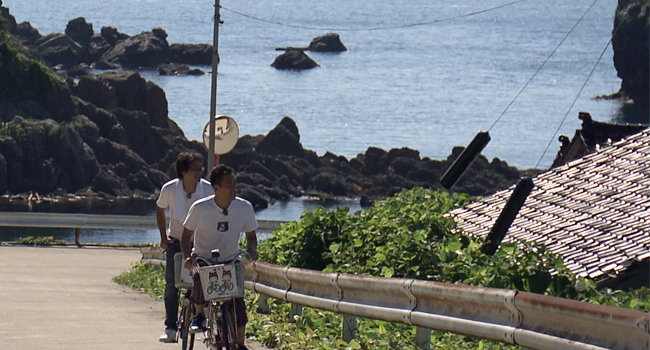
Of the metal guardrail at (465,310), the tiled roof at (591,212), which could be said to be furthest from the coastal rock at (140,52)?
the metal guardrail at (465,310)

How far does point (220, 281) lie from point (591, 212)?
6970mm

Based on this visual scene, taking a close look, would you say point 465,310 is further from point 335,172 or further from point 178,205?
point 335,172

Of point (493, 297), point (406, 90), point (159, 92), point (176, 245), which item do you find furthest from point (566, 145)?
point (406, 90)

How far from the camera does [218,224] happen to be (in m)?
7.91

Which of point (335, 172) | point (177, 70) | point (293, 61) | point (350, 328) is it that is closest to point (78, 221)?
point (350, 328)

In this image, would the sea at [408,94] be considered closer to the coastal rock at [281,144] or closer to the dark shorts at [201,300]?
the coastal rock at [281,144]

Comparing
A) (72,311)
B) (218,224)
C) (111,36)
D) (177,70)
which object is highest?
(218,224)

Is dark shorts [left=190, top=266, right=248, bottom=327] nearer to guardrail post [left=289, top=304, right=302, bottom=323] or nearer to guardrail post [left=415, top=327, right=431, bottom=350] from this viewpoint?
guardrail post [left=415, top=327, right=431, bottom=350]

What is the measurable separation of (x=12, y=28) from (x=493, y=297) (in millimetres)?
116969

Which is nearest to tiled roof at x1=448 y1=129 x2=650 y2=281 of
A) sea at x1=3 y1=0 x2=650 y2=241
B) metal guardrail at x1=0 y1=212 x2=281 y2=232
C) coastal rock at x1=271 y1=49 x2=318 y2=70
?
metal guardrail at x1=0 y1=212 x2=281 y2=232

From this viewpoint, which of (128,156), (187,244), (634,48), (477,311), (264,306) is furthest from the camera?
(634,48)

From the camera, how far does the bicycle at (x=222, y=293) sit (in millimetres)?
7715

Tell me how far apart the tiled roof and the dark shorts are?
4665 millimetres

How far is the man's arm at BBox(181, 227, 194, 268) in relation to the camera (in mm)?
8070
